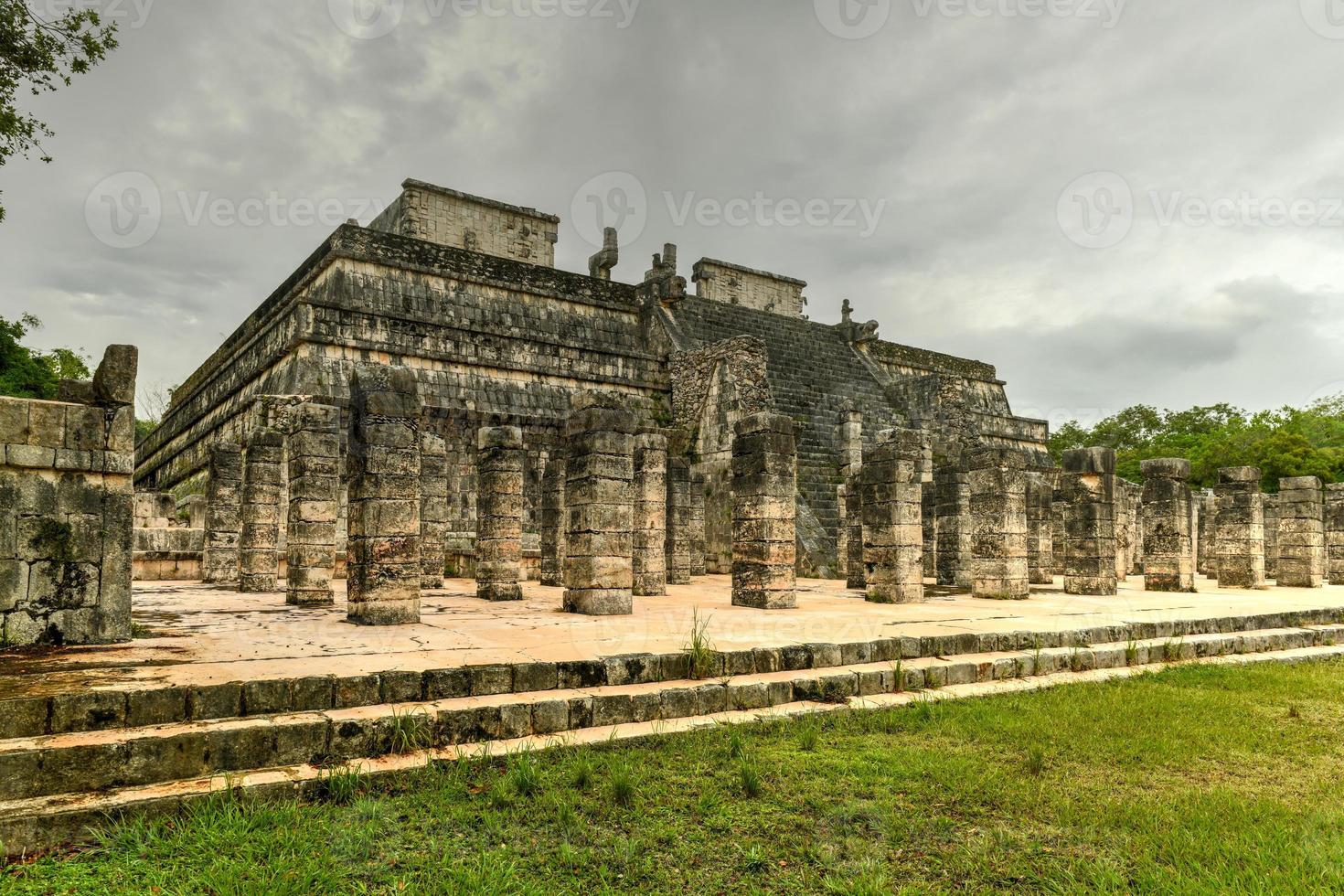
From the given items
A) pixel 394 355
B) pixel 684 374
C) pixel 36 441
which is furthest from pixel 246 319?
pixel 36 441

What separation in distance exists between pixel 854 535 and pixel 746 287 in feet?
65.5

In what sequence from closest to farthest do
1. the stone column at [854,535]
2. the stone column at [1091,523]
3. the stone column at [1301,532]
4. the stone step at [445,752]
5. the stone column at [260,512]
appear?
the stone step at [445,752] → the stone column at [260,512] → the stone column at [1091,523] → the stone column at [854,535] → the stone column at [1301,532]

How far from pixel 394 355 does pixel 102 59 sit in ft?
26.9

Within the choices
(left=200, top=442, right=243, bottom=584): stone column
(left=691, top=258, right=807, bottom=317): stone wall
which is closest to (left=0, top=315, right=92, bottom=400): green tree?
(left=200, top=442, right=243, bottom=584): stone column

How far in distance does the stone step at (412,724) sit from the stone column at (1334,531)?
16821 mm

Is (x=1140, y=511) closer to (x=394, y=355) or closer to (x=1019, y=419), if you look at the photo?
(x=1019, y=419)

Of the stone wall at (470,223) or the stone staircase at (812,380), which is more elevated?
the stone wall at (470,223)

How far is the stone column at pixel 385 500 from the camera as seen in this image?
7.69 metres

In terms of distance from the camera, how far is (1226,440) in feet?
123

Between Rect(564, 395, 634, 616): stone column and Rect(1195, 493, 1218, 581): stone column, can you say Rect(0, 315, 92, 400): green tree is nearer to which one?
Rect(564, 395, 634, 616): stone column

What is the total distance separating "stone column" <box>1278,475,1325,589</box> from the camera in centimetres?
1630

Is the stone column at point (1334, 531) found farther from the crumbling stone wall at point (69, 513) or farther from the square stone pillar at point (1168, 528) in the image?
the crumbling stone wall at point (69, 513)

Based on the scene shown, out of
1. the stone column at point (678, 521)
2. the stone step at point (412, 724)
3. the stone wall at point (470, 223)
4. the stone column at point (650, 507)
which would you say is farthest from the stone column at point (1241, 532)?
the stone wall at point (470, 223)

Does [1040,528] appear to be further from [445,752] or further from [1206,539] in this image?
[445,752]
